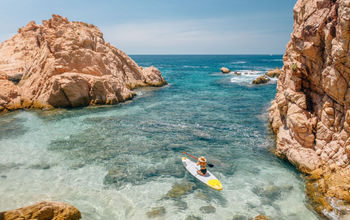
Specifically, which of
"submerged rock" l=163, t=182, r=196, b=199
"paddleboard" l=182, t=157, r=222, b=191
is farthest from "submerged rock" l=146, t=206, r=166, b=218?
"paddleboard" l=182, t=157, r=222, b=191

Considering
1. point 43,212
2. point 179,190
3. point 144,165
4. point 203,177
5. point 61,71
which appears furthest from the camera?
point 61,71

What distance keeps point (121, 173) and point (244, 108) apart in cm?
2136

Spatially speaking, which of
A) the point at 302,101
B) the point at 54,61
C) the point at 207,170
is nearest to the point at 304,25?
the point at 302,101

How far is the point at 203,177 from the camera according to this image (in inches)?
558

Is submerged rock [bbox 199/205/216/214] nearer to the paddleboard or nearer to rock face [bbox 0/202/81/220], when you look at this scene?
the paddleboard

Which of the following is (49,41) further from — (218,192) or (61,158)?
(218,192)

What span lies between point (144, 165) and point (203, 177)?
4.68 m

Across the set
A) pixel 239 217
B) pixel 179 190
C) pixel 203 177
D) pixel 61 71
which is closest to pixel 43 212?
pixel 179 190

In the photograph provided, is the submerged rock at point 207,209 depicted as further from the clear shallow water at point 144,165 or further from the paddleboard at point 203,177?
the paddleboard at point 203,177

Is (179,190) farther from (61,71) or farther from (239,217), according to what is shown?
(61,71)

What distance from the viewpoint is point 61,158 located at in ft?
55.8

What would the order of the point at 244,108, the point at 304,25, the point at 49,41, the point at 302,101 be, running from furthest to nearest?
1. the point at 49,41
2. the point at 244,108
3. the point at 302,101
4. the point at 304,25

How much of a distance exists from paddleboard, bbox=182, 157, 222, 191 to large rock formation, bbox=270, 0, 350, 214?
5.94 m

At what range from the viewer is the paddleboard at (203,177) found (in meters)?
13.4
